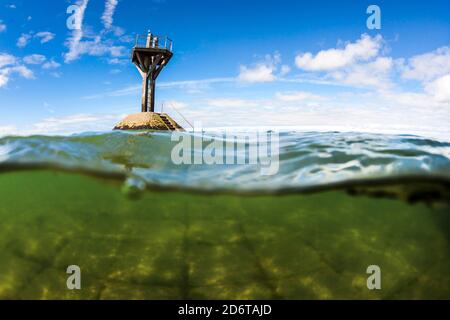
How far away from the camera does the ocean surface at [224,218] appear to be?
637 centimetres

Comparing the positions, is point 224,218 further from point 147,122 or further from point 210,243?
point 147,122

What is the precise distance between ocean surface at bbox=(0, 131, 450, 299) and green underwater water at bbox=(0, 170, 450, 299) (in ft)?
0.10

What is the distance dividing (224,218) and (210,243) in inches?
59.2

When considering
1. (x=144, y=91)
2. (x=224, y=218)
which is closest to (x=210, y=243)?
(x=224, y=218)

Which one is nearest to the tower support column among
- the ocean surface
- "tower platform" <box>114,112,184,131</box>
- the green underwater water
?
"tower platform" <box>114,112,184,131</box>

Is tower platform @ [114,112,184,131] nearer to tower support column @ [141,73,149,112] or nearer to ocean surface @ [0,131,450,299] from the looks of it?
tower support column @ [141,73,149,112]

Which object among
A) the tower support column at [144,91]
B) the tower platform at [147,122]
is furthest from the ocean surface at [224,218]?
the tower support column at [144,91]

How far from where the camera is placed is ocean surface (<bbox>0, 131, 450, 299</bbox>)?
637cm

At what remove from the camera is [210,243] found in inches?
294

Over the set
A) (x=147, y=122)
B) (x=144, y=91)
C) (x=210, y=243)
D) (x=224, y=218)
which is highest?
(x=144, y=91)

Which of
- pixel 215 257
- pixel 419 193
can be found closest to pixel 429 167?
pixel 419 193

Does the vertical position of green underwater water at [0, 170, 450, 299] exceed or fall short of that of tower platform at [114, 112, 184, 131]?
it falls short
